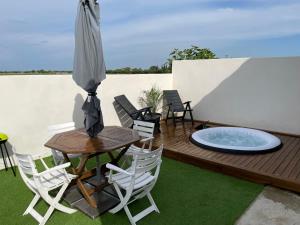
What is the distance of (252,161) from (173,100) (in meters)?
3.35

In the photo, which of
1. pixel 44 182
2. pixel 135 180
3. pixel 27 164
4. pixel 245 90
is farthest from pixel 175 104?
pixel 27 164

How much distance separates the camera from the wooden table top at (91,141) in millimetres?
2818

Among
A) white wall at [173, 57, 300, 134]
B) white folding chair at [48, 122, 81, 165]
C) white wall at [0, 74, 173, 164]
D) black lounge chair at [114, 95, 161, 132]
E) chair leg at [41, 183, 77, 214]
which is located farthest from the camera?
white wall at [173, 57, 300, 134]

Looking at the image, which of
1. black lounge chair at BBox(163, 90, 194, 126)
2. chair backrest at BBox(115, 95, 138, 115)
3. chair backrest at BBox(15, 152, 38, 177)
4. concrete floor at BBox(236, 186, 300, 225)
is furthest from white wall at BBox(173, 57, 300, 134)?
chair backrest at BBox(15, 152, 38, 177)

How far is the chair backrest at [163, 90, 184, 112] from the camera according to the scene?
6.74 m

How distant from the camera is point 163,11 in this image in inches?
361

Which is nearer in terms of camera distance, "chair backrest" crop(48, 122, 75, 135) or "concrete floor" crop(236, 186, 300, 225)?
"concrete floor" crop(236, 186, 300, 225)

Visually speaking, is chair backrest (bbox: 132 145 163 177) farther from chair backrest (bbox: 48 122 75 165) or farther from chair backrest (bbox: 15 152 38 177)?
chair backrest (bbox: 48 122 75 165)

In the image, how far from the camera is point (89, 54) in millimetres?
3084

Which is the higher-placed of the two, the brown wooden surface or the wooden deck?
the brown wooden surface

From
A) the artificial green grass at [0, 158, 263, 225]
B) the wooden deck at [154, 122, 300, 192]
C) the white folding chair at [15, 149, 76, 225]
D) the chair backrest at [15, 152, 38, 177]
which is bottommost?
the artificial green grass at [0, 158, 263, 225]

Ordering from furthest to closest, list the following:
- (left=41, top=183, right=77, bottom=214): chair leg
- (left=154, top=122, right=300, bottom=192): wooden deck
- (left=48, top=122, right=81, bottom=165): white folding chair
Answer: (left=48, top=122, right=81, bottom=165): white folding chair < (left=154, top=122, right=300, bottom=192): wooden deck < (left=41, top=183, right=77, bottom=214): chair leg

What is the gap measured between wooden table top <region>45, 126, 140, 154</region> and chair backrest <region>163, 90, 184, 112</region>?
10.6 ft

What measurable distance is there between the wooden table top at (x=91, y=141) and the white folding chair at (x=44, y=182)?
0.91ft
